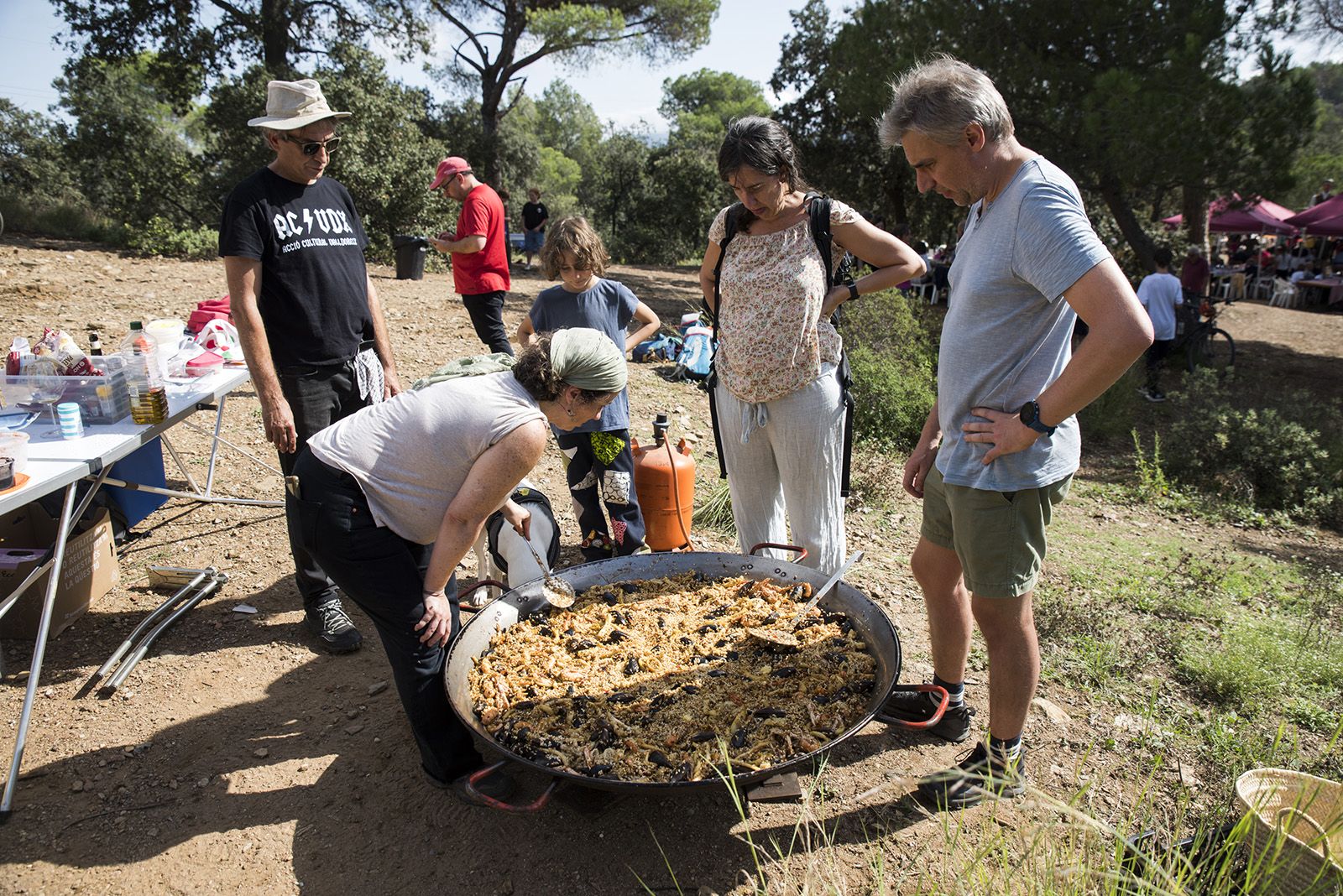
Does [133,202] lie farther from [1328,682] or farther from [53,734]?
[1328,682]

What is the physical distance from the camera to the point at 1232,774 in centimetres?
257

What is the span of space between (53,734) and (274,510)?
5.98 feet

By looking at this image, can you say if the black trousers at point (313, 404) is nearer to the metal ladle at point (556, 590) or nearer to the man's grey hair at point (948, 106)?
the metal ladle at point (556, 590)

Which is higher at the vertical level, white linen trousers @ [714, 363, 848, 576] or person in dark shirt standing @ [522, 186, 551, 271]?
person in dark shirt standing @ [522, 186, 551, 271]

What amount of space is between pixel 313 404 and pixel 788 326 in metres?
1.77

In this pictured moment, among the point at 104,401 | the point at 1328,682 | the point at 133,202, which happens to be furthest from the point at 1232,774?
the point at 133,202

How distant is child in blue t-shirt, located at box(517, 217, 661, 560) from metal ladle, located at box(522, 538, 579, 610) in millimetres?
617

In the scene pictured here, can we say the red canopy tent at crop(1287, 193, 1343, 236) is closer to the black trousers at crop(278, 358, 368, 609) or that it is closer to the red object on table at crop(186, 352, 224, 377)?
the black trousers at crop(278, 358, 368, 609)

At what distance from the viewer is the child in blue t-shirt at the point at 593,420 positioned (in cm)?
342

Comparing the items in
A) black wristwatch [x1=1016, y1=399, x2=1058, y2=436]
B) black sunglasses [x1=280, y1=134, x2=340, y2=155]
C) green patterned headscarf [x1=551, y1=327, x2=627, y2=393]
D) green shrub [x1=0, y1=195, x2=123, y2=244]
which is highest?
green shrub [x1=0, y1=195, x2=123, y2=244]

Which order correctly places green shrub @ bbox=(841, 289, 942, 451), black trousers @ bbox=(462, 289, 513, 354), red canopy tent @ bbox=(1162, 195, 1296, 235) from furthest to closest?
red canopy tent @ bbox=(1162, 195, 1296, 235)
green shrub @ bbox=(841, 289, 942, 451)
black trousers @ bbox=(462, 289, 513, 354)

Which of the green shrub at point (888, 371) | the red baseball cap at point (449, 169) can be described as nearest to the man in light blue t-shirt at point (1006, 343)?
the green shrub at point (888, 371)

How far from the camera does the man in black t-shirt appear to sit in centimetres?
284

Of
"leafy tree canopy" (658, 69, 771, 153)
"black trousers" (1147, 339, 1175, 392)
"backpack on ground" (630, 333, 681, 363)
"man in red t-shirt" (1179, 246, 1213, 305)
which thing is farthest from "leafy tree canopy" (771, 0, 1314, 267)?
"leafy tree canopy" (658, 69, 771, 153)
